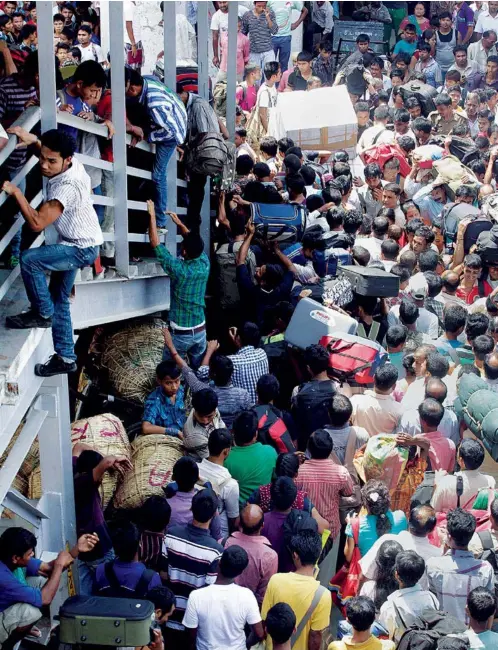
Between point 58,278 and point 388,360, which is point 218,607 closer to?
point 58,278

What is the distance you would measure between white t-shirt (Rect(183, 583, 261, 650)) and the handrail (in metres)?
2.50

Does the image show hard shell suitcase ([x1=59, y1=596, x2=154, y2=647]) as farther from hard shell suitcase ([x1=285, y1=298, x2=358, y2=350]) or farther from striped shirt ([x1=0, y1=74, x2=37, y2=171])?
hard shell suitcase ([x1=285, y1=298, x2=358, y2=350])

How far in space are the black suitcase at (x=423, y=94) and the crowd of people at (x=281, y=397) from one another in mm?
2474

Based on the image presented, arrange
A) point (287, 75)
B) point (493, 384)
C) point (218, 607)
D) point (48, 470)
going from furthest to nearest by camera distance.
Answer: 1. point (287, 75)
2. point (493, 384)
3. point (48, 470)
4. point (218, 607)

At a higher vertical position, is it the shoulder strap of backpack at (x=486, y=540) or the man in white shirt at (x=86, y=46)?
the man in white shirt at (x=86, y=46)

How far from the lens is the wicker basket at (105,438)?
6898mm

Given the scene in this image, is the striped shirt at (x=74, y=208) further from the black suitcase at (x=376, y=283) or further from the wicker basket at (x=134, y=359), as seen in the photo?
the black suitcase at (x=376, y=283)

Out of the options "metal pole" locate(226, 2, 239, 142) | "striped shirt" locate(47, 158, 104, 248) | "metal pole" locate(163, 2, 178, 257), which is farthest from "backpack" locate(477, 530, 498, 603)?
"metal pole" locate(226, 2, 239, 142)

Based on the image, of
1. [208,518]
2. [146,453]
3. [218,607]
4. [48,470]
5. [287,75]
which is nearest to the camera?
[218,607]

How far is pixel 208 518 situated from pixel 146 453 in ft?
4.38

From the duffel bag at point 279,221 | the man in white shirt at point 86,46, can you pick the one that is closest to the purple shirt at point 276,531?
the duffel bag at point 279,221

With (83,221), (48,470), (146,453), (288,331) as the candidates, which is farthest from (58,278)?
(288,331)

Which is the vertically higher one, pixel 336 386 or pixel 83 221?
pixel 83 221

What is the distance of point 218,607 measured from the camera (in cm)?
538
